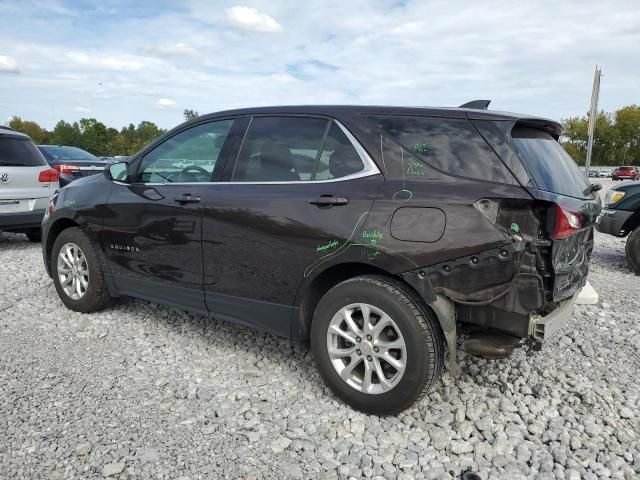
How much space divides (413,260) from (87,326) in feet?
9.78

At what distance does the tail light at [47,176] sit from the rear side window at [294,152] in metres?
5.36

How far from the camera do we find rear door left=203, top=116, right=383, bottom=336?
3.05 meters

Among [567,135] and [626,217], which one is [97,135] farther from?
[626,217]

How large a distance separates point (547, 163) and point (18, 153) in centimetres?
726

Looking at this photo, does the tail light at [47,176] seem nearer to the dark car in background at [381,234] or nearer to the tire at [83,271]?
the tire at [83,271]

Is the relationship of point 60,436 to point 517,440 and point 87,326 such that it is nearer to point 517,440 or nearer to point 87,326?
point 87,326

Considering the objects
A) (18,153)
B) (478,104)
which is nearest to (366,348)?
(478,104)

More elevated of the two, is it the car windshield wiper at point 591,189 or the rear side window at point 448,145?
the rear side window at point 448,145

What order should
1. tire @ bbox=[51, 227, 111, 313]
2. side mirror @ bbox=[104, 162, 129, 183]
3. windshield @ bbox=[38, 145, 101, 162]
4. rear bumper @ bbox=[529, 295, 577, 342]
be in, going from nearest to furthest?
rear bumper @ bbox=[529, 295, 577, 342] → side mirror @ bbox=[104, 162, 129, 183] → tire @ bbox=[51, 227, 111, 313] → windshield @ bbox=[38, 145, 101, 162]

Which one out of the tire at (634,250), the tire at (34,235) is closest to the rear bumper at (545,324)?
the tire at (634,250)

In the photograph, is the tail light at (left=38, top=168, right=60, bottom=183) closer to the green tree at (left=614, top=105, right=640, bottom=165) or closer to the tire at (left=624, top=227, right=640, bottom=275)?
the tire at (left=624, top=227, right=640, bottom=275)

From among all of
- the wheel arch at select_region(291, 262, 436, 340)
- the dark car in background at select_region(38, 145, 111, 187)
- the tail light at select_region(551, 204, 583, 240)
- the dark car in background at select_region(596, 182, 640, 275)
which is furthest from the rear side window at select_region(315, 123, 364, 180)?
the dark car in background at select_region(38, 145, 111, 187)

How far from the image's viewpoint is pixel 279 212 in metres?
3.23

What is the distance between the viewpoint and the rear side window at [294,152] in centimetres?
317
